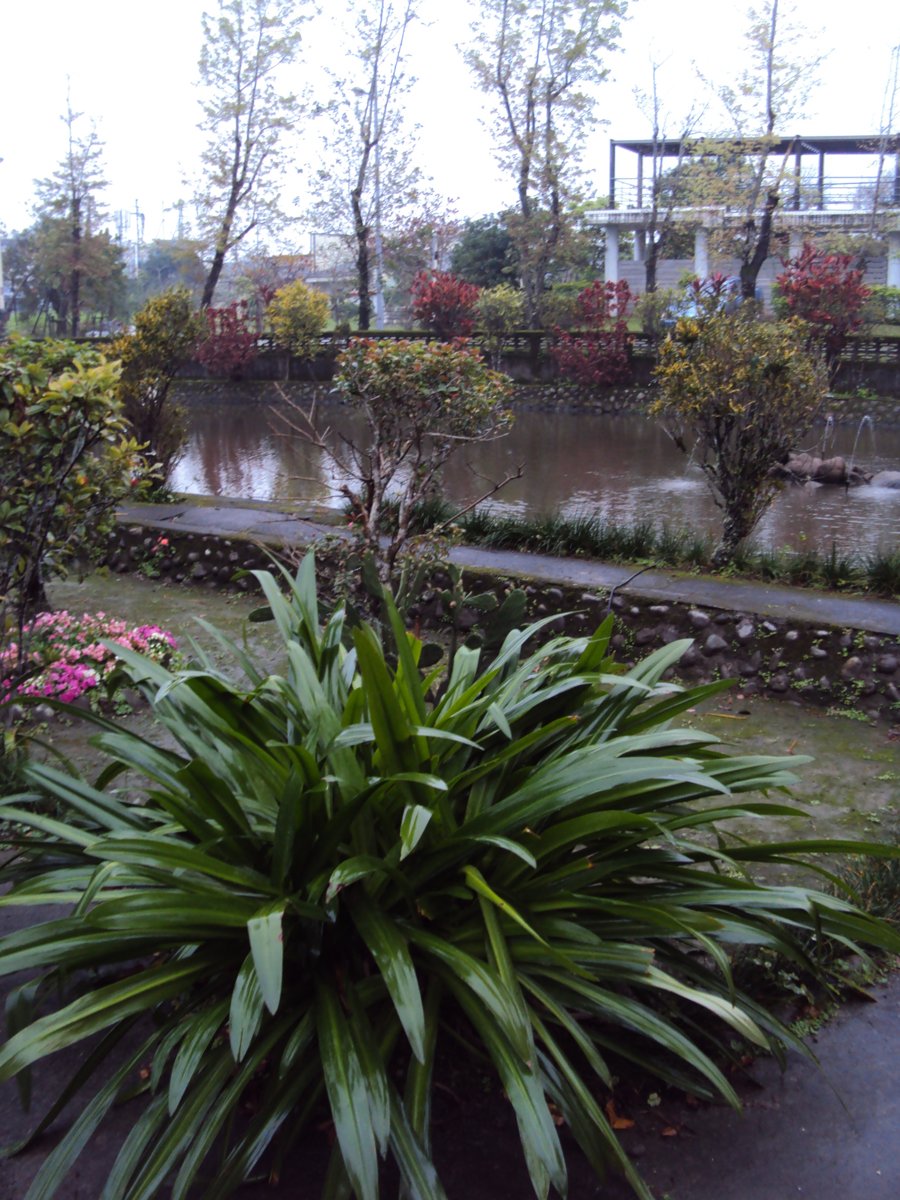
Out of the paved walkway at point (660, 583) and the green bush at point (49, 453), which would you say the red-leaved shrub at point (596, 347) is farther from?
the green bush at point (49, 453)

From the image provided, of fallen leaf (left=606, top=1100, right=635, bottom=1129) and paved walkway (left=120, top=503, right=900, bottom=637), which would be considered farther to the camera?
paved walkway (left=120, top=503, right=900, bottom=637)

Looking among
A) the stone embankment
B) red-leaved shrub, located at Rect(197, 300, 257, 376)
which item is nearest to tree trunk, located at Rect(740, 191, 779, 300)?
red-leaved shrub, located at Rect(197, 300, 257, 376)

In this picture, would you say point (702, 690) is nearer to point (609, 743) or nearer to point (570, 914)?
point (609, 743)

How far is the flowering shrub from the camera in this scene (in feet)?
13.5

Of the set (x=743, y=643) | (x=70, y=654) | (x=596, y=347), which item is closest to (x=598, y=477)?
(x=743, y=643)

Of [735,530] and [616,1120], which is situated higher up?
[735,530]

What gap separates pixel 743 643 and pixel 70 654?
9.84ft

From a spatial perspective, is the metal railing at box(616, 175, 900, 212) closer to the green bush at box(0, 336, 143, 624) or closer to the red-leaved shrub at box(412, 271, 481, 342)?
the red-leaved shrub at box(412, 271, 481, 342)

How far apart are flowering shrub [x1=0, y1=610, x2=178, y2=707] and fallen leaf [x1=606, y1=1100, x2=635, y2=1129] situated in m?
2.49

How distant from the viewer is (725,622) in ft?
17.1

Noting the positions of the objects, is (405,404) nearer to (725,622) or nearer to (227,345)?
(725,622)

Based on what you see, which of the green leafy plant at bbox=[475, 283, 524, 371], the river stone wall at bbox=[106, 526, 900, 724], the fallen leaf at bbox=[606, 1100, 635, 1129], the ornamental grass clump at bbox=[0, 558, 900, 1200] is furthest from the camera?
the green leafy plant at bbox=[475, 283, 524, 371]

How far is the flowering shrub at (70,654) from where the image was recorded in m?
4.12

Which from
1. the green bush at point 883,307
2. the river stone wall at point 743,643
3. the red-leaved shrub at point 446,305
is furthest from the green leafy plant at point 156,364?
the green bush at point 883,307
